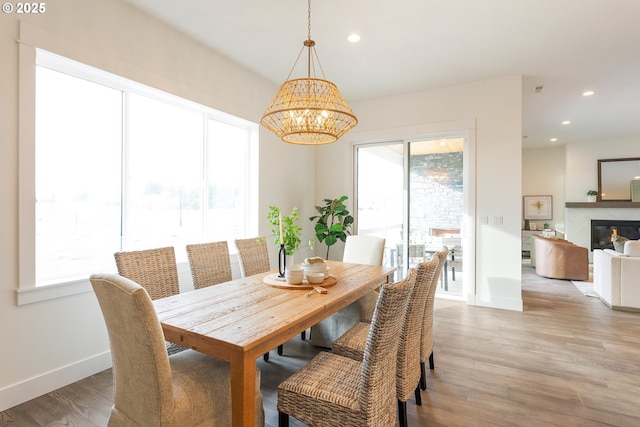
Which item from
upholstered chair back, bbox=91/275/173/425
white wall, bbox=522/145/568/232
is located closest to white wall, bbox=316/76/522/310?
upholstered chair back, bbox=91/275/173/425

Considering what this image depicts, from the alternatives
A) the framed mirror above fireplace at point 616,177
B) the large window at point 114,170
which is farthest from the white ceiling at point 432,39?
the framed mirror above fireplace at point 616,177

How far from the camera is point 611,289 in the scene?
13.6 ft

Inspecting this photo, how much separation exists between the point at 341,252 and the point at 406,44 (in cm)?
317

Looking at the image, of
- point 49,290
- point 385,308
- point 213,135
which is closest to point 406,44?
point 213,135

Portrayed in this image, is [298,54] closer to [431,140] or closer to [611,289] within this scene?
[431,140]

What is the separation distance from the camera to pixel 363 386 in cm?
134

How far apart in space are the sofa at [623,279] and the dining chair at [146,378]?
4.80 m

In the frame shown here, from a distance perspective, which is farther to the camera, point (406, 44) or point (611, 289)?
point (611, 289)

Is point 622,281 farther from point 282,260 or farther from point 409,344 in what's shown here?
point 282,260

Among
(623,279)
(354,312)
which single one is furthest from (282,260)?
(623,279)

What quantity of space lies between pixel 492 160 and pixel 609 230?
18.9ft

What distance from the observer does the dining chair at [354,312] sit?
275cm

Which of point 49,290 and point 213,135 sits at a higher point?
point 213,135

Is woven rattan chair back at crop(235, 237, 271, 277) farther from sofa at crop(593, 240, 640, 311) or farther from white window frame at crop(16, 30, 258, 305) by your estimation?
sofa at crop(593, 240, 640, 311)
